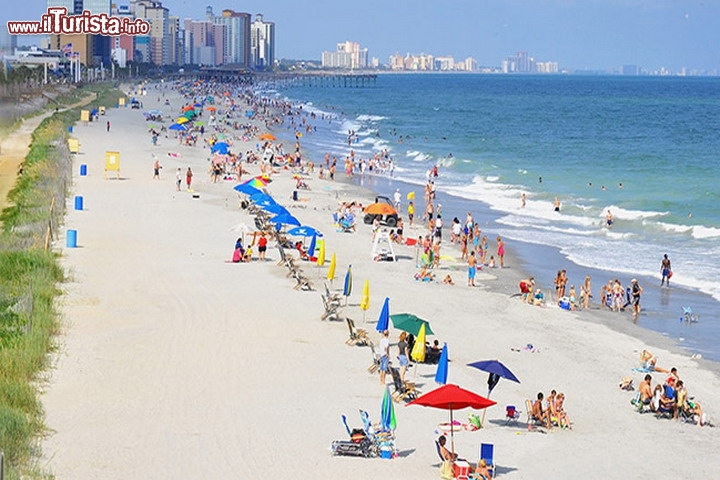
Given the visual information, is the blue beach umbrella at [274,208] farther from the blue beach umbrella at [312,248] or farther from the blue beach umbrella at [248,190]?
the blue beach umbrella at [312,248]

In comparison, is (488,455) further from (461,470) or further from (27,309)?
(27,309)

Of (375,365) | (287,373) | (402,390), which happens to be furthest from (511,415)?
(287,373)

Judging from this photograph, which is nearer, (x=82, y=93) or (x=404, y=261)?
(x=404, y=261)

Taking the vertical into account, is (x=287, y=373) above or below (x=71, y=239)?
below

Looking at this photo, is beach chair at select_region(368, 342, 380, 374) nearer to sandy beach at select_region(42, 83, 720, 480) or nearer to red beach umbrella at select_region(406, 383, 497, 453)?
sandy beach at select_region(42, 83, 720, 480)

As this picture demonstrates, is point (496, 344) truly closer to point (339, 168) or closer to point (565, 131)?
point (339, 168)

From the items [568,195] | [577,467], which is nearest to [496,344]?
[577,467]

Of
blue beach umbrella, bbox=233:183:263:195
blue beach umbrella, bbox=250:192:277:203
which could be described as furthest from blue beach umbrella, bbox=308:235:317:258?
blue beach umbrella, bbox=233:183:263:195

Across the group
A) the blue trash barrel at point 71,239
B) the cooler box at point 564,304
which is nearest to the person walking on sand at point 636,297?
the cooler box at point 564,304
